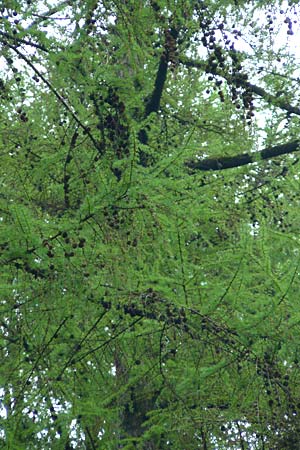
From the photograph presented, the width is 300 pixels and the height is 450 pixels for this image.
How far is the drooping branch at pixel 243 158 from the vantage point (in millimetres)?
7461

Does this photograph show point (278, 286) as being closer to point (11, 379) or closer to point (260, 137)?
point (11, 379)

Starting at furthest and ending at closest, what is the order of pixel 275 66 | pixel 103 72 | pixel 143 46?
1. pixel 275 66
2. pixel 143 46
3. pixel 103 72

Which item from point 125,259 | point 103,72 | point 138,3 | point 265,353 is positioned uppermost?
point 138,3

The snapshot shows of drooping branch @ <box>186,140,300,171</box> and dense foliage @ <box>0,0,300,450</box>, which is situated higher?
drooping branch @ <box>186,140,300,171</box>

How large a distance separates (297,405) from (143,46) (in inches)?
115

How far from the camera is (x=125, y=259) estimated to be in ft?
15.1

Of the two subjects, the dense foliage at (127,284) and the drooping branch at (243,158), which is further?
the drooping branch at (243,158)

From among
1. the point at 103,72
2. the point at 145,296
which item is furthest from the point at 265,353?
the point at 103,72

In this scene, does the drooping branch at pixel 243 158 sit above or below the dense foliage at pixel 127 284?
above

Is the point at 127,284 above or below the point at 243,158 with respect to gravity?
below

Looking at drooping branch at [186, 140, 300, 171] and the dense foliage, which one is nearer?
the dense foliage

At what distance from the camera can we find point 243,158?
7.56 metres

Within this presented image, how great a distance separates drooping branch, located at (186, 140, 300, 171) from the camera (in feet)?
24.5

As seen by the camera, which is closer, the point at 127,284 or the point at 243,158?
the point at 127,284
